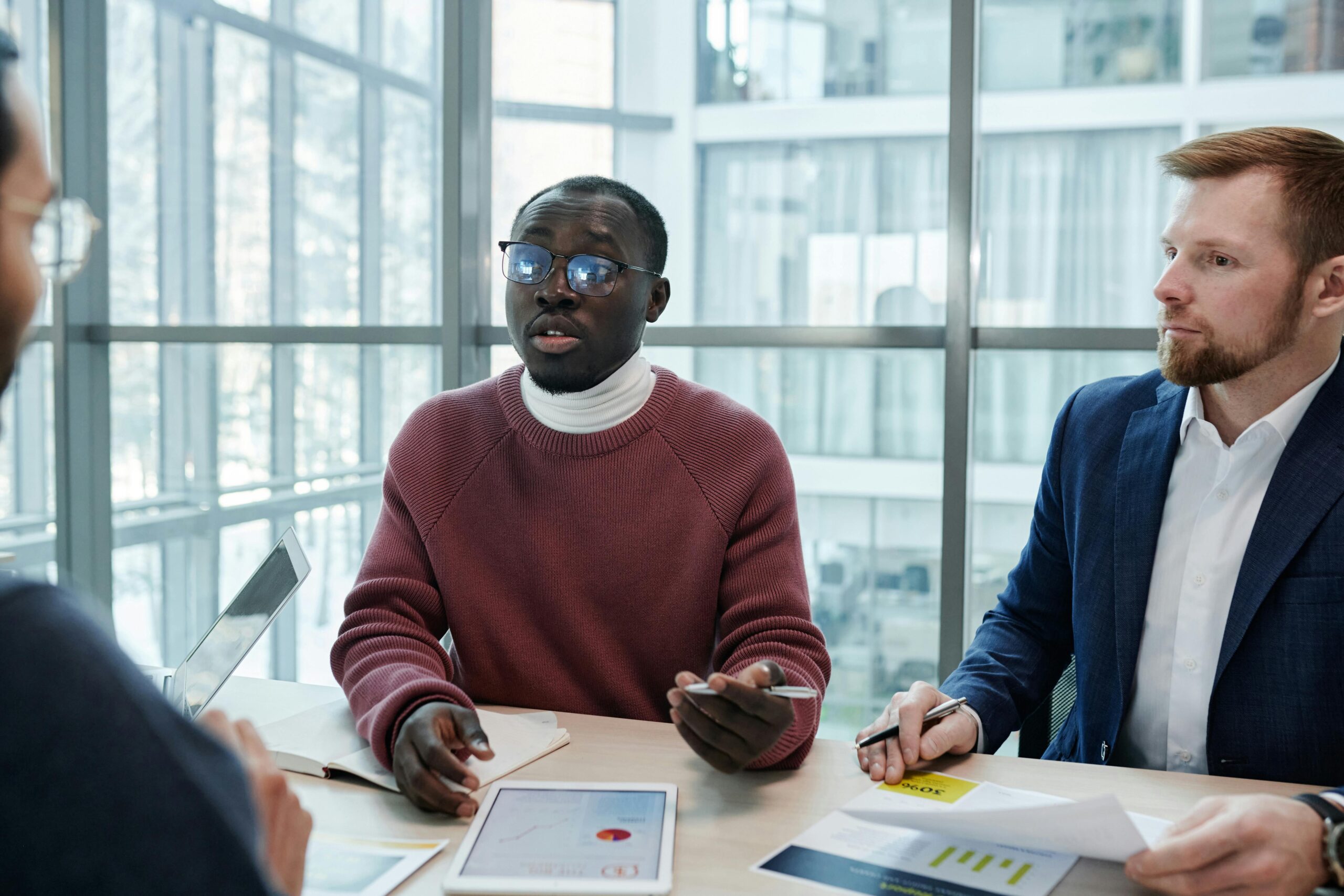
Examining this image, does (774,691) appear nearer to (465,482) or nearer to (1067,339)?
(465,482)

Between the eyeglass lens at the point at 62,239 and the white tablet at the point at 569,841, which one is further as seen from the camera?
the white tablet at the point at 569,841

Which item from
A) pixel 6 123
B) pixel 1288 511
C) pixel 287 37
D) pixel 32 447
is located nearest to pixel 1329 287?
pixel 1288 511

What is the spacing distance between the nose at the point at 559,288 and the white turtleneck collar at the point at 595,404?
0.48ft

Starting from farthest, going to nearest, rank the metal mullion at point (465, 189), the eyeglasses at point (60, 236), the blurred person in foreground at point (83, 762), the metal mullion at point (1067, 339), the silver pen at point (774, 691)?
the metal mullion at point (465, 189) < the metal mullion at point (1067, 339) < the silver pen at point (774, 691) < the eyeglasses at point (60, 236) < the blurred person in foreground at point (83, 762)

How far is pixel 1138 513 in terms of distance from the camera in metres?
1.59

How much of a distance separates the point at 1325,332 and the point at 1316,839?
0.87 metres

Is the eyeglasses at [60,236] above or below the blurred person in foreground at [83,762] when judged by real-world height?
above

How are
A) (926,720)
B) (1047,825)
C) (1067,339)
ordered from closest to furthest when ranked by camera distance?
(1047,825), (926,720), (1067,339)

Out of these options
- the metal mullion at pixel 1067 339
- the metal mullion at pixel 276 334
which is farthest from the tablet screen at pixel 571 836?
the metal mullion at pixel 276 334

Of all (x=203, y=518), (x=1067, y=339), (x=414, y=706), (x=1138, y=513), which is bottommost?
(x=203, y=518)

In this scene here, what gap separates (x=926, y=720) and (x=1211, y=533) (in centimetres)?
56

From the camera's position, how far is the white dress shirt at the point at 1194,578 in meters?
1.51

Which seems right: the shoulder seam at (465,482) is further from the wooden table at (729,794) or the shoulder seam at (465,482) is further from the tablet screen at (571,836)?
the tablet screen at (571,836)

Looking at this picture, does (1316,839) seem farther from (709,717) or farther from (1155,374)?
(1155,374)
